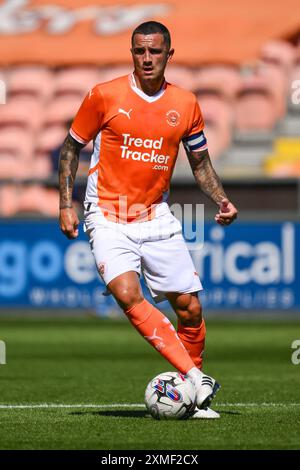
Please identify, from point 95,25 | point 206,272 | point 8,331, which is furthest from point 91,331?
point 95,25

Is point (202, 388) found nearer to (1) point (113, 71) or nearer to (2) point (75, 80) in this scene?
(2) point (75, 80)

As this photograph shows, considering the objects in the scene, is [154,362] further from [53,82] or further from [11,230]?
[53,82]

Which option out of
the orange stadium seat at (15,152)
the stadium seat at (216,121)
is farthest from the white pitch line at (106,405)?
the orange stadium seat at (15,152)

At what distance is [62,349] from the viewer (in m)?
13.3

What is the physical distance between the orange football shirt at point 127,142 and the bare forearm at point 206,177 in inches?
13.0

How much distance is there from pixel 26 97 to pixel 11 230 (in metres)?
7.05

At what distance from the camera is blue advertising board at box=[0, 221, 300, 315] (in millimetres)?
17219

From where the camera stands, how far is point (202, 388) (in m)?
6.77

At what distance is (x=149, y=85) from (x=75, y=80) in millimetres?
17504

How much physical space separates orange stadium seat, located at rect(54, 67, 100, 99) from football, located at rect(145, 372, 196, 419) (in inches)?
672

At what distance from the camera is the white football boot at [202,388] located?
675 centimetres

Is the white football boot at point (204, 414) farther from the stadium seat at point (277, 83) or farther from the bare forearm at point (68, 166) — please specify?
the stadium seat at point (277, 83)

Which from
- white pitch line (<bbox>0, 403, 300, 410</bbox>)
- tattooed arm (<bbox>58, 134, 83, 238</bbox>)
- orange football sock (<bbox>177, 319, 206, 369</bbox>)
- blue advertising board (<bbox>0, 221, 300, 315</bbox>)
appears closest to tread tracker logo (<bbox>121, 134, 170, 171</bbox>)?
tattooed arm (<bbox>58, 134, 83, 238</bbox>)

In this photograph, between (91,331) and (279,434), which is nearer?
(279,434)
